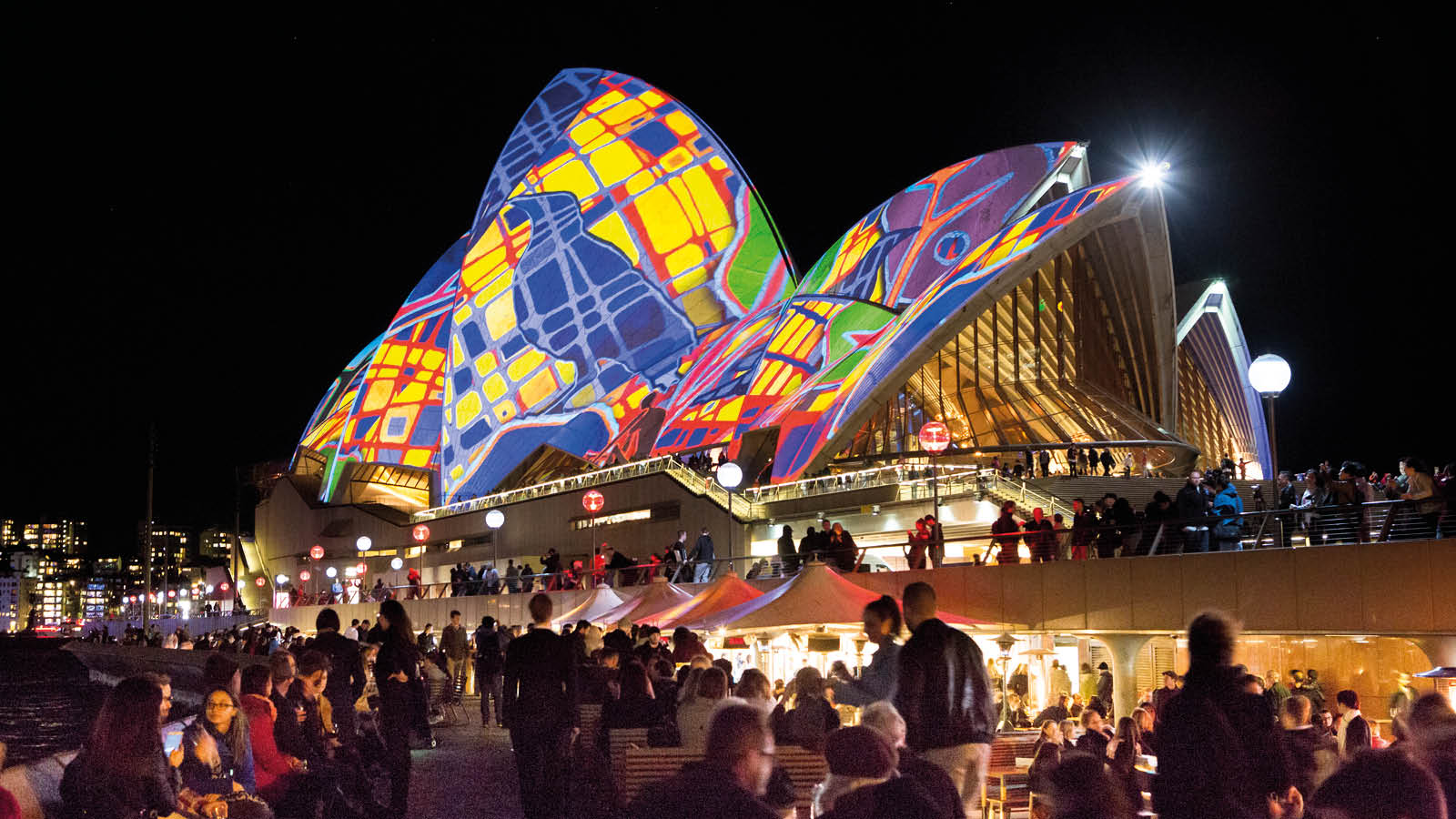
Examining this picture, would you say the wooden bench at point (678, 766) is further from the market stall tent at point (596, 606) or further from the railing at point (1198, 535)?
the market stall tent at point (596, 606)

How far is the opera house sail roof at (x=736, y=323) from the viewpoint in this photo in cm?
3244

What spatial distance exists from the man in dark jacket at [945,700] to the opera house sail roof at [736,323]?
24.7 m

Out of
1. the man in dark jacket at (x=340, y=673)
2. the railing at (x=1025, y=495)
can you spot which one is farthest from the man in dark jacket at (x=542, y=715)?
the railing at (x=1025, y=495)

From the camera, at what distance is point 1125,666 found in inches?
612

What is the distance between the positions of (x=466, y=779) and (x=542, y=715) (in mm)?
4094

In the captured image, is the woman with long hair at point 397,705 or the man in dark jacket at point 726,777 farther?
the woman with long hair at point 397,705

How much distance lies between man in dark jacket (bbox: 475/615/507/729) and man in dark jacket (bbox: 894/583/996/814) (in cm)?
960

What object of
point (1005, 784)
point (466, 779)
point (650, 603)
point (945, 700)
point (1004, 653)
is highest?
point (650, 603)

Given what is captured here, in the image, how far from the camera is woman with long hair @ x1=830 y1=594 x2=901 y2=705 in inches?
263

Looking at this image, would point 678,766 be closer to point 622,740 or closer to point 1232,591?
point 622,740

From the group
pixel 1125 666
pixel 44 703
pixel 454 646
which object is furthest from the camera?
pixel 44 703

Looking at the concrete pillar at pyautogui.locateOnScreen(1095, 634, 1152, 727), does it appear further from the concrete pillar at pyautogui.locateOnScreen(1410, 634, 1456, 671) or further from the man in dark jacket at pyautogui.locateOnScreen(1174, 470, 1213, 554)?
the concrete pillar at pyautogui.locateOnScreen(1410, 634, 1456, 671)

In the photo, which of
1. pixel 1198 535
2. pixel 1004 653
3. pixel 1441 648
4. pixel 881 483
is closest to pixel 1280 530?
pixel 1198 535

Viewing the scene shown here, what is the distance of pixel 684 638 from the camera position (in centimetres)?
971
